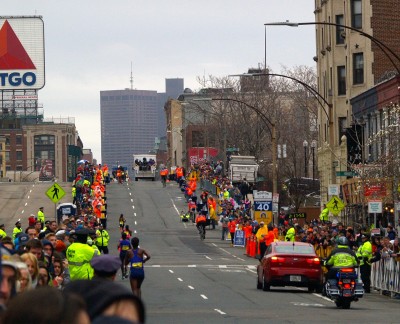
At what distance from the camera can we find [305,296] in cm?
3130

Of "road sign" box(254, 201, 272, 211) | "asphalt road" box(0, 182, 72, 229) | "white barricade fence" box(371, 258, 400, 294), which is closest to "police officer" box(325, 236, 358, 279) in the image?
"white barricade fence" box(371, 258, 400, 294)

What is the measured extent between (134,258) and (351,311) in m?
4.55

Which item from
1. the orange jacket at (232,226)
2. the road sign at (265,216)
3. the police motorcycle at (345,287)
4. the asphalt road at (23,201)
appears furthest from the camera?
the asphalt road at (23,201)

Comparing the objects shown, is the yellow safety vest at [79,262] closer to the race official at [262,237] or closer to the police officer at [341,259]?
the police officer at [341,259]

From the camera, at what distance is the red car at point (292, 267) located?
31672 mm

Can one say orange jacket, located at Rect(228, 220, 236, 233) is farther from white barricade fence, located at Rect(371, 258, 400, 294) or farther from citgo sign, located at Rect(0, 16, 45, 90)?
citgo sign, located at Rect(0, 16, 45, 90)

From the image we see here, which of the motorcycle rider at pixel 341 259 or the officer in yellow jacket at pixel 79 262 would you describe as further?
the motorcycle rider at pixel 341 259

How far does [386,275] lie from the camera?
3294cm

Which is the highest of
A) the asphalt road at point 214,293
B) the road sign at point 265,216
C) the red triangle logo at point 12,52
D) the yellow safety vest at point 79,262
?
the red triangle logo at point 12,52

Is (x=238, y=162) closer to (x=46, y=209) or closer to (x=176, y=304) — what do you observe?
(x=46, y=209)

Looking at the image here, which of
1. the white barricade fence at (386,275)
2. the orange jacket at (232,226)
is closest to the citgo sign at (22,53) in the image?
the orange jacket at (232,226)

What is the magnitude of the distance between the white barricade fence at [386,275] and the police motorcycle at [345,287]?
14.1 feet

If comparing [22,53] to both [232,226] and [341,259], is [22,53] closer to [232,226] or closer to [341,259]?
[232,226]

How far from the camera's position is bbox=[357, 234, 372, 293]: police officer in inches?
1315
